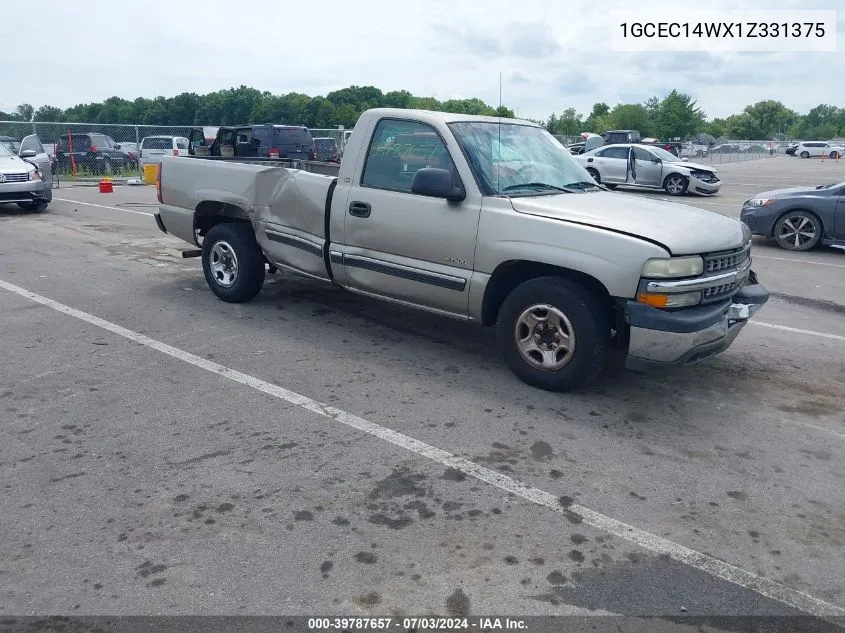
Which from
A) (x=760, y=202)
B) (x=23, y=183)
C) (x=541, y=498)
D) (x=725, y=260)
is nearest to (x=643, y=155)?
(x=760, y=202)

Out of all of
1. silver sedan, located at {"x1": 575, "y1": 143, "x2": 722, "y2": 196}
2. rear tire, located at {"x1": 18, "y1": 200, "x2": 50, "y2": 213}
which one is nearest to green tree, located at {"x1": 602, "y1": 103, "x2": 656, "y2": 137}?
silver sedan, located at {"x1": 575, "y1": 143, "x2": 722, "y2": 196}

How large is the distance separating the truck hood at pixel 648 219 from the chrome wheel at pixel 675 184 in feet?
54.9

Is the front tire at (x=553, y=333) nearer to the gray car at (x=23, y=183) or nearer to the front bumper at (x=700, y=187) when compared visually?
the gray car at (x=23, y=183)

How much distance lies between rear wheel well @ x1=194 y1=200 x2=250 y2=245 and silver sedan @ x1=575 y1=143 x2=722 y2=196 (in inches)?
594

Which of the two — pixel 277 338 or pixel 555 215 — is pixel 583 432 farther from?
pixel 277 338

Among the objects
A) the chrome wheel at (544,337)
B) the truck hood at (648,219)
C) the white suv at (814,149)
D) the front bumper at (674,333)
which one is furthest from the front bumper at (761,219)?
the white suv at (814,149)

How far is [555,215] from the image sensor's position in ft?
16.5

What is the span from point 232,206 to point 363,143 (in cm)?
174

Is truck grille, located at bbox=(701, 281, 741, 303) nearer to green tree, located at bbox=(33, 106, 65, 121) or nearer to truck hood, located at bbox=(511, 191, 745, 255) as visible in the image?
truck hood, located at bbox=(511, 191, 745, 255)

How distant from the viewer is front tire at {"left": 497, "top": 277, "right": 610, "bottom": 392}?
16.0 feet

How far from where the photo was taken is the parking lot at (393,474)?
3047 millimetres

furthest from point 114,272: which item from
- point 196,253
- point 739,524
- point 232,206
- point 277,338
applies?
point 739,524

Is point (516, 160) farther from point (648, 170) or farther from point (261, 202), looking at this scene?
point (648, 170)

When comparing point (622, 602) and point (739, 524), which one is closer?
point (622, 602)
